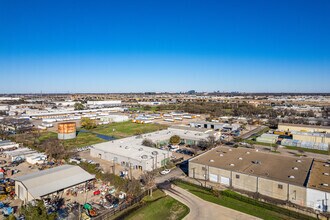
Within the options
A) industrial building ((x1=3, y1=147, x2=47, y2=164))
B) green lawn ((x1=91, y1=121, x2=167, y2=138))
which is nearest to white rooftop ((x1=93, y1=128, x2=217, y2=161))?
industrial building ((x1=3, y1=147, x2=47, y2=164))

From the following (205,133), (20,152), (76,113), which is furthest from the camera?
(76,113)

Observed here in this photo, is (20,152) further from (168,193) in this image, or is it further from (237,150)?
(237,150)

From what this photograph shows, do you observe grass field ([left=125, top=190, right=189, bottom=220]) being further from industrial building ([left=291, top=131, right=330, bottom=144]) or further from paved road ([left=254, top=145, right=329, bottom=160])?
industrial building ([left=291, top=131, right=330, bottom=144])

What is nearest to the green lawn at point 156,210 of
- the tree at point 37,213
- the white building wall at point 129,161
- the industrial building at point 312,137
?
the tree at point 37,213

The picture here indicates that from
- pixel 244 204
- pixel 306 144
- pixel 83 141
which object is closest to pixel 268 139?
pixel 306 144

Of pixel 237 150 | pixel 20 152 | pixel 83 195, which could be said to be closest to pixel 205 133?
pixel 237 150

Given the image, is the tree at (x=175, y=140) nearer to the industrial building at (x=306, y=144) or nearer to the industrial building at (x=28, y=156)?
the industrial building at (x=306, y=144)

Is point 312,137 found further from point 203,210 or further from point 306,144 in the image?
point 203,210
